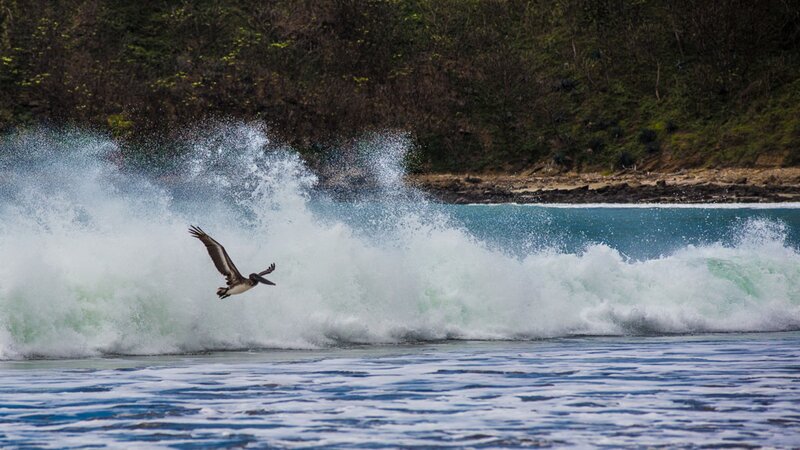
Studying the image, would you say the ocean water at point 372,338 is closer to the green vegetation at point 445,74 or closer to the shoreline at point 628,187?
the shoreline at point 628,187

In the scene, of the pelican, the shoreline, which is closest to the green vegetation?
the shoreline

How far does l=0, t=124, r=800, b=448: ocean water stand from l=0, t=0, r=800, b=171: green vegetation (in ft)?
112

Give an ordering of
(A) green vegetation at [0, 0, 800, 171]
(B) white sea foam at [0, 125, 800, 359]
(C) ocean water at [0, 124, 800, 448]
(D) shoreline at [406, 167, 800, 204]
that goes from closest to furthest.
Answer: (C) ocean water at [0, 124, 800, 448], (B) white sea foam at [0, 125, 800, 359], (D) shoreline at [406, 167, 800, 204], (A) green vegetation at [0, 0, 800, 171]

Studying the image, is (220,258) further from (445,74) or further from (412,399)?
(445,74)

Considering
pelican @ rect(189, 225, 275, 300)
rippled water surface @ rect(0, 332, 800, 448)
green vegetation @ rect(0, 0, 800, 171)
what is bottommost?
rippled water surface @ rect(0, 332, 800, 448)

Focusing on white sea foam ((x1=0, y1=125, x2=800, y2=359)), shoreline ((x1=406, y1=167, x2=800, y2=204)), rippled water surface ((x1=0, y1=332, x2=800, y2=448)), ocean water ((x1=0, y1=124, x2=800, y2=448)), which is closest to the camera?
rippled water surface ((x1=0, y1=332, x2=800, y2=448))

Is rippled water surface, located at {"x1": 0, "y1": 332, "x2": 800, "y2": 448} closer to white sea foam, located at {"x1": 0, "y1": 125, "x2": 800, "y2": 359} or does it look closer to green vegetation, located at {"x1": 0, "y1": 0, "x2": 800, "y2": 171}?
white sea foam, located at {"x1": 0, "y1": 125, "x2": 800, "y2": 359}

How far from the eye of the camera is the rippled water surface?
431 inches

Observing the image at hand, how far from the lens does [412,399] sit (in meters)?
12.8

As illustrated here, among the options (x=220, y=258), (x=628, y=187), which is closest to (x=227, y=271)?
(x=220, y=258)

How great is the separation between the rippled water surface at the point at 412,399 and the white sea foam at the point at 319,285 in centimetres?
128

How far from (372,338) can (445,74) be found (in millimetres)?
48677

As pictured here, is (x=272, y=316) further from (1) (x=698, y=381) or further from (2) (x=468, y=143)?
(2) (x=468, y=143)

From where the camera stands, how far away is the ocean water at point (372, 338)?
11484mm
